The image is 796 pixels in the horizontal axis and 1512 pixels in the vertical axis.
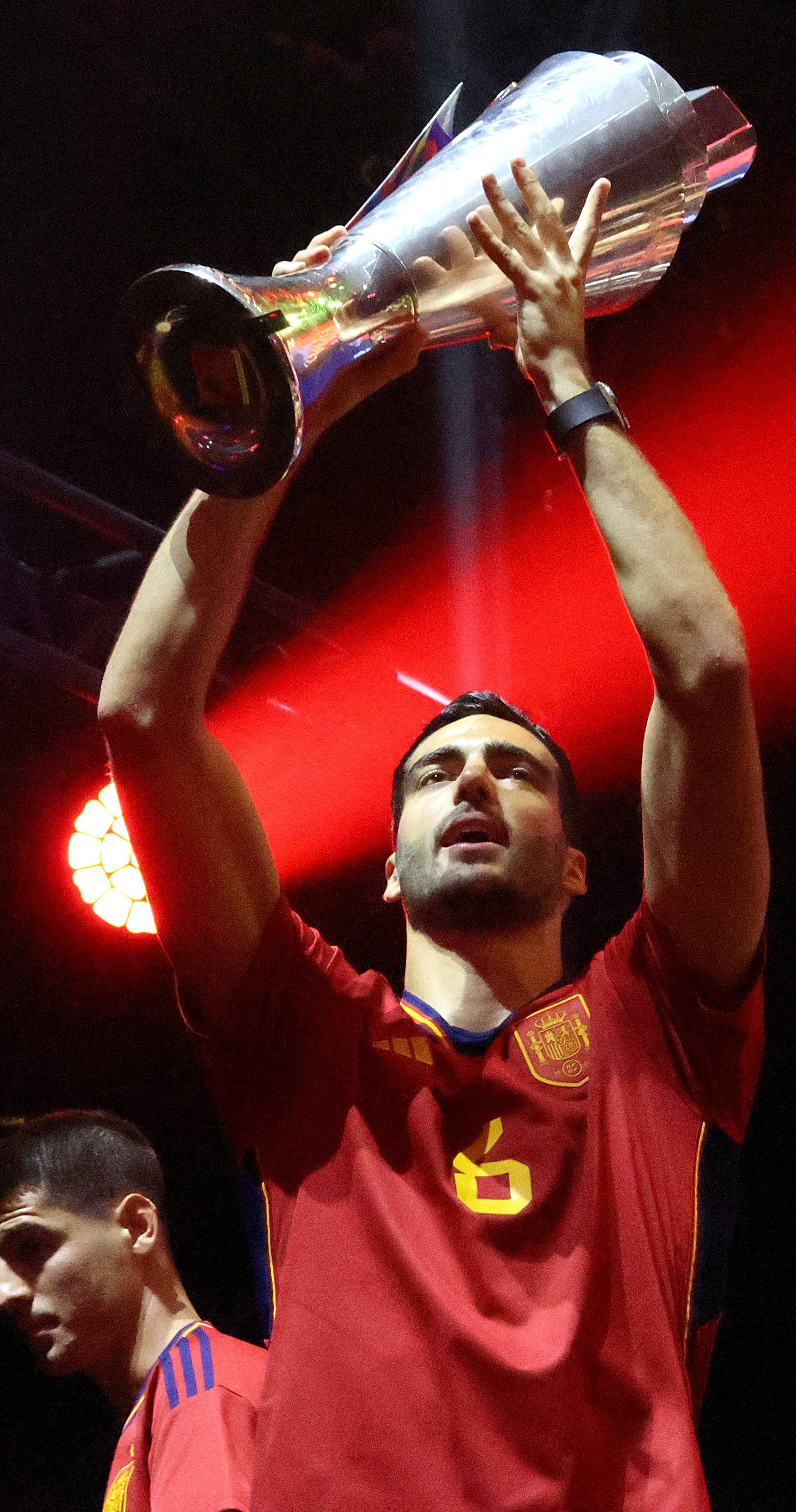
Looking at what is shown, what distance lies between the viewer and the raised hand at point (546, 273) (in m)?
1.56

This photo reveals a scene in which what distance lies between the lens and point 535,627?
3.66 m

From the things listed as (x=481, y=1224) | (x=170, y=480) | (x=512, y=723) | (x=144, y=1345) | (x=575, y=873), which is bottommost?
(x=144, y=1345)

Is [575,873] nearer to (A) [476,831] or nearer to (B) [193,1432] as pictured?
(A) [476,831]

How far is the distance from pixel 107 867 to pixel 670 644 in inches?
103

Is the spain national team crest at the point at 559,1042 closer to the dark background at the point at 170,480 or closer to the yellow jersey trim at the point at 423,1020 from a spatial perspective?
the yellow jersey trim at the point at 423,1020

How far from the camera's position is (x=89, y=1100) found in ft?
12.7

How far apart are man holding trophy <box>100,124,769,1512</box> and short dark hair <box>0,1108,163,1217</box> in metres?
1.19

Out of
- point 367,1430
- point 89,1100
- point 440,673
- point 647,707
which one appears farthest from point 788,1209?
point 367,1430

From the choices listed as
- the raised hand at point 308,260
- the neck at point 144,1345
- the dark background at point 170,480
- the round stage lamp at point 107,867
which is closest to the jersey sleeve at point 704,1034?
the raised hand at point 308,260

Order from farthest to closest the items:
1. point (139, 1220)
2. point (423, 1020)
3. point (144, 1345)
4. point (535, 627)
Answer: point (535, 627) → point (139, 1220) → point (144, 1345) → point (423, 1020)

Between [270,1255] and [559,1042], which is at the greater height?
[559,1042]

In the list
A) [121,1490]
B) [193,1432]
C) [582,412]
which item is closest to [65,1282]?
[121,1490]

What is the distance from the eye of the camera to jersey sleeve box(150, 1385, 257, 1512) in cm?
177

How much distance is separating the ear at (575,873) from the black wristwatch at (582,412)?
2.61 ft
